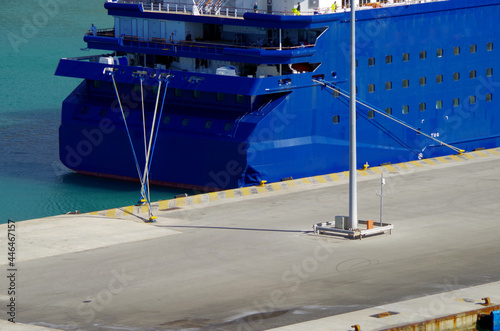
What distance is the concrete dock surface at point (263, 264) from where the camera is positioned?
84.1 ft

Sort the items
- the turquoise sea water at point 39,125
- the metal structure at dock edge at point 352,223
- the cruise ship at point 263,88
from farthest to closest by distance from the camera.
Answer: the turquoise sea water at point 39,125, the cruise ship at point 263,88, the metal structure at dock edge at point 352,223

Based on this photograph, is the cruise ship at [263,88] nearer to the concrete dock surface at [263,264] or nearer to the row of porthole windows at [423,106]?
the row of porthole windows at [423,106]

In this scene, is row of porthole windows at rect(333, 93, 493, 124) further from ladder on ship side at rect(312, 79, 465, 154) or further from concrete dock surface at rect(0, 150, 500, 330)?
concrete dock surface at rect(0, 150, 500, 330)

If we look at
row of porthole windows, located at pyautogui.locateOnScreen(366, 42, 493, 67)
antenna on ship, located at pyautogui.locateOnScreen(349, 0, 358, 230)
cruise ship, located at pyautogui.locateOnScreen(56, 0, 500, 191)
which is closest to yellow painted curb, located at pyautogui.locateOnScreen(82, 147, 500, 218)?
cruise ship, located at pyautogui.locateOnScreen(56, 0, 500, 191)

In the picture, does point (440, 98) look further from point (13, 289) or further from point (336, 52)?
point (13, 289)

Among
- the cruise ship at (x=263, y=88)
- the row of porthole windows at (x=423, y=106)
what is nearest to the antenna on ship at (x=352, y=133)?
the cruise ship at (x=263, y=88)

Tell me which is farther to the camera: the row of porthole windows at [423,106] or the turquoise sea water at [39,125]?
the row of porthole windows at [423,106]

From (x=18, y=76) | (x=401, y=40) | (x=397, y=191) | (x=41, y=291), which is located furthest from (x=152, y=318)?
(x=18, y=76)

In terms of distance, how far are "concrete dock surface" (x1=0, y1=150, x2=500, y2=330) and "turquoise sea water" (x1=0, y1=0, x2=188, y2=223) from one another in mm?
6488

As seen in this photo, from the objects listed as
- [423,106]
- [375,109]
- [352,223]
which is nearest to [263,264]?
[352,223]

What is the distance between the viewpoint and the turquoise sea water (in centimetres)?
4275

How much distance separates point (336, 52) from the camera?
142ft

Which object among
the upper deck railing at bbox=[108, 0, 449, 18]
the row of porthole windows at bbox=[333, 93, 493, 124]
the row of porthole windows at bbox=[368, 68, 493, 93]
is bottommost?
the row of porthole windows at bbox=[333, 93, 493, 124]

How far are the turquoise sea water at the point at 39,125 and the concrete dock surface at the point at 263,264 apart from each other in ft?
21.3
